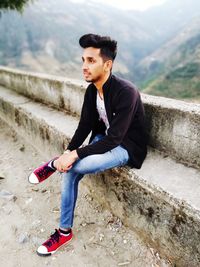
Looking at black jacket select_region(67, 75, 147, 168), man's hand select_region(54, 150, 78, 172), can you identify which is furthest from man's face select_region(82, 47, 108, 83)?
man's hand select_region(54, 150, 78, 172)

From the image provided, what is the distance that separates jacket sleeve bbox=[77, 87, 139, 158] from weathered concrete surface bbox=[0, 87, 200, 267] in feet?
1.18

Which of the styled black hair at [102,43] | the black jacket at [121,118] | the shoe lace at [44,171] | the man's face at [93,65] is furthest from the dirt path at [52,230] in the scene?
the styled black hair at [102,43]

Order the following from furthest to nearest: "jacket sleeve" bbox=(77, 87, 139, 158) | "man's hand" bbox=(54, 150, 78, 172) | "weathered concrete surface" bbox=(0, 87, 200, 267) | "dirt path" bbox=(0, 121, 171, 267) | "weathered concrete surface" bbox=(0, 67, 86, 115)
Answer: "weathered concrete surface" bbox=(0, 67, 86, 115), "dirt path" bbox=(0, 121, 171, 267), "man's hand" bbox=(54, 150, 78, 172), "jacket sleeve" bbox=(77, 87, 139, 158), "weathered concrete surface" bbox=(0, 87, 200, 267)

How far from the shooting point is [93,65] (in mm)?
2639

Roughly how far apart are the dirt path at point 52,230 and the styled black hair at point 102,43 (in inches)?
67.5

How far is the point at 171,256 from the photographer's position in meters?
2.51

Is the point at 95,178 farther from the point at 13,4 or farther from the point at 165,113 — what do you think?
the point at 13,4

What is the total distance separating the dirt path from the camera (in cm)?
275

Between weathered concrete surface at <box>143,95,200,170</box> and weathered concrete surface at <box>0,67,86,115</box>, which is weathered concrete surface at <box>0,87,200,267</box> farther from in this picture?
weathered concrete surface at <box>0,67,86,115</box>

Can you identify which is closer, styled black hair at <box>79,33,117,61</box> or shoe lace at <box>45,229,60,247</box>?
styled black hair at <box>79,33,117,61</box>

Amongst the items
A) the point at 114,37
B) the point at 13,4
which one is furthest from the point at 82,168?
the point at 114,37

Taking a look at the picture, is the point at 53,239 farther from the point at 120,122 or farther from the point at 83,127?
the point at 120,122

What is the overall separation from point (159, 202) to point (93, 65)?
1320mm

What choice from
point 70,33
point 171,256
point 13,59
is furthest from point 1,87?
point 70,33
